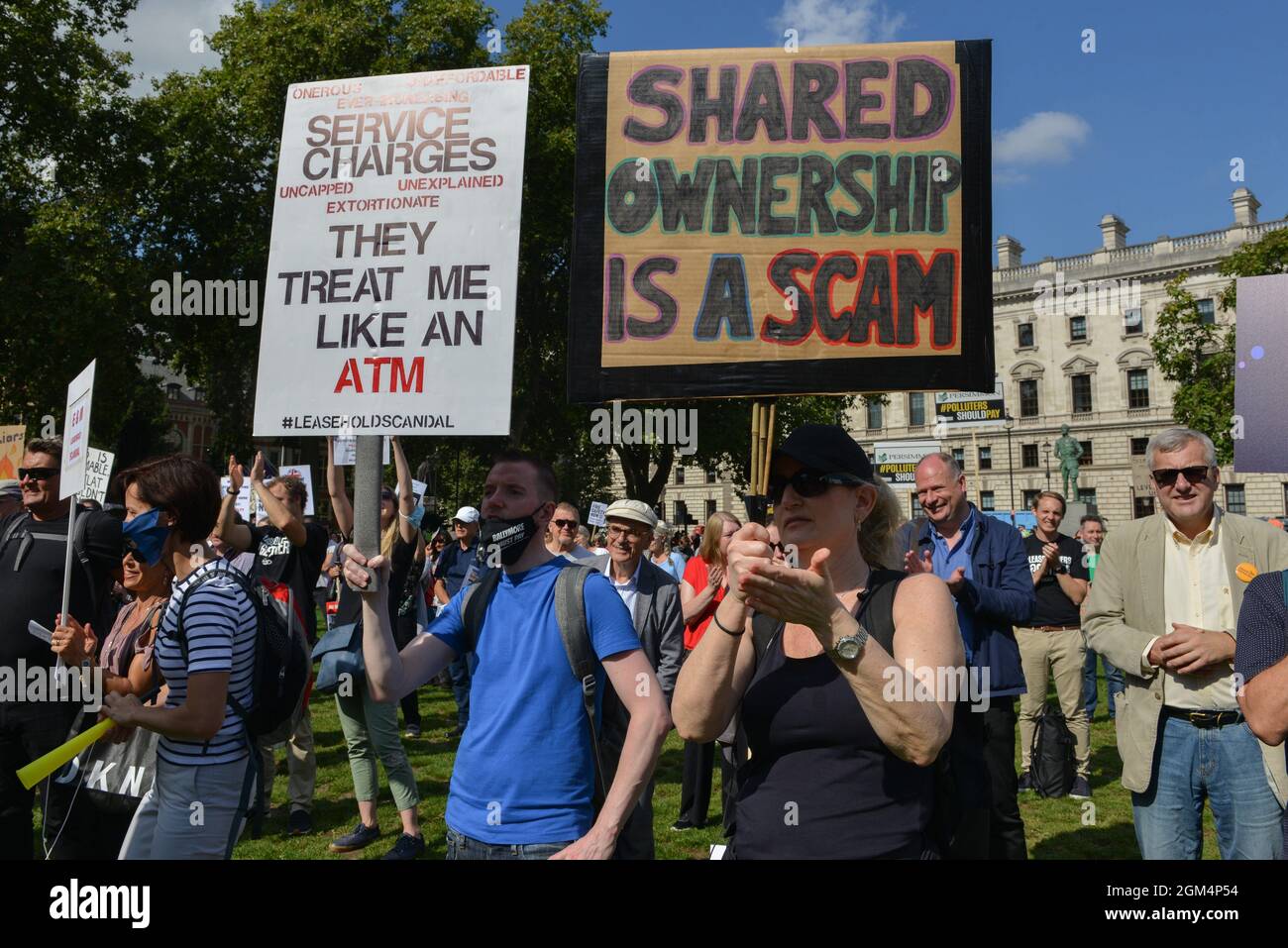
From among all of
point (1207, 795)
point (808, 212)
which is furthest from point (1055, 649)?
point (808, 212)

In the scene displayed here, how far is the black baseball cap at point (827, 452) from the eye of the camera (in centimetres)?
236

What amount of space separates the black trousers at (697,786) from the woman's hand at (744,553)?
490 centimetres

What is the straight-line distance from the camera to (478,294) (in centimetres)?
329

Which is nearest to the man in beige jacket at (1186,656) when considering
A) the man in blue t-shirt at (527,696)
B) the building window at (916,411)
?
the man in blue t-shirt at (527,696)

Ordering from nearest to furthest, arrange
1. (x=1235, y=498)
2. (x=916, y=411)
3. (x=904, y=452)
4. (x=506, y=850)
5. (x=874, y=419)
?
(x=506, y=850) < (x=904, y=452) < (x=1235, y=498) < (x=916, y=411) < (x=874, y=419)

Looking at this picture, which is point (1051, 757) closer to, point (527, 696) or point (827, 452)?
point (527, 696)

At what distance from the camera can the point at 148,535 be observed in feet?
11.0

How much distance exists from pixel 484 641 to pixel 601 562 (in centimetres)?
509

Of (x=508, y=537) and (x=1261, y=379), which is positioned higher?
(x=1261, y=379)

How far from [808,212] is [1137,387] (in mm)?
65142

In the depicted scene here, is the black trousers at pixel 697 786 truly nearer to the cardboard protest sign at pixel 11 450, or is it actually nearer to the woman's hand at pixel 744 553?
the woman's hand at pixel 744 553

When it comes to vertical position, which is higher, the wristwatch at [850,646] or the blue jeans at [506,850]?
the wristwatch at [850,646]

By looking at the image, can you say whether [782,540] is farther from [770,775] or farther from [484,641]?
[484,641]

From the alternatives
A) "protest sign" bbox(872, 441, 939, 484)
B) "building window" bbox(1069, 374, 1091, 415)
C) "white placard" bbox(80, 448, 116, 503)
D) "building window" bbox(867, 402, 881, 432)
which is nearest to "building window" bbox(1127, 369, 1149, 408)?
"building window" bbox(1069, 374, 1091, 415)
